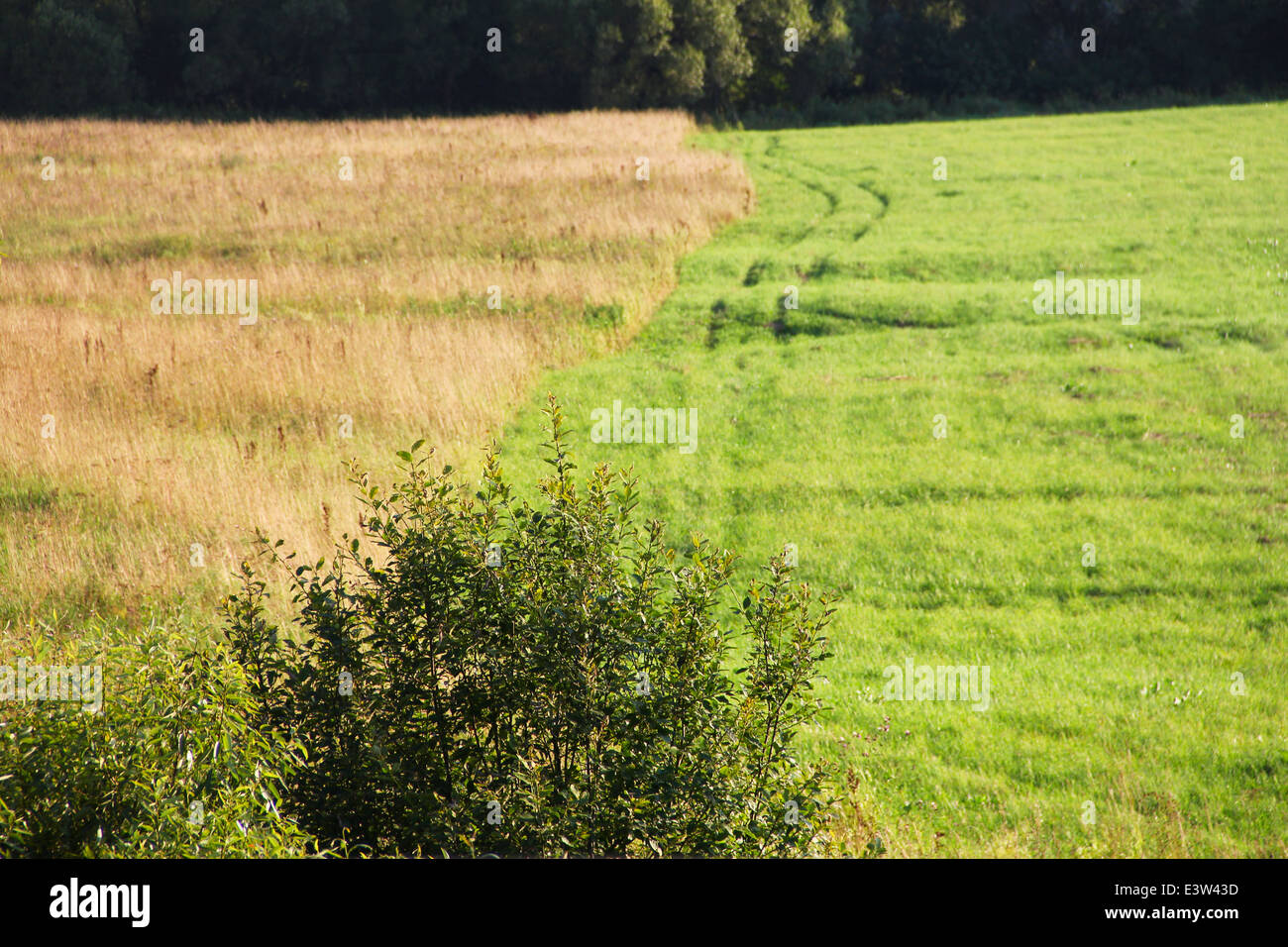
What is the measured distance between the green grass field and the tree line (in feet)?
104

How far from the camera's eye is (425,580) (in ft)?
16.9

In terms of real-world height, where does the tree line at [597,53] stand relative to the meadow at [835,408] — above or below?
above

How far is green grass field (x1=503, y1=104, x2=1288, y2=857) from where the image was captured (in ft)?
23.2

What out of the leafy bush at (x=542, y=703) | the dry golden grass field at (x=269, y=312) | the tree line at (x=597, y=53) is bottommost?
the leafy bush at (x=542, y=703)

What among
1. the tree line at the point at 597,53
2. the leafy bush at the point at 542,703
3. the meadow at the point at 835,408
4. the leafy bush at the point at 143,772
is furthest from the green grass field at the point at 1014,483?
the tree line at the point at 597,53

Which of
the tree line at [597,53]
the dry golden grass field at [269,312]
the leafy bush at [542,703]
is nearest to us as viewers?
the leafy bush at [542,703]

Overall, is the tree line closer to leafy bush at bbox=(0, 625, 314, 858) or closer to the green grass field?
the green grass field

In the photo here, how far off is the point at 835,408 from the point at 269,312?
34.3ft

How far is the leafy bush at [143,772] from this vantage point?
3.72 m

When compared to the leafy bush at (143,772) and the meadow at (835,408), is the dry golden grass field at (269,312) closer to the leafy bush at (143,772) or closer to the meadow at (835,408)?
the meadow at (835,408)

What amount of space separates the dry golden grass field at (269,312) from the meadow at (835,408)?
0.26 ft

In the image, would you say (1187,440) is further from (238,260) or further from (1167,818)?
(238,260)

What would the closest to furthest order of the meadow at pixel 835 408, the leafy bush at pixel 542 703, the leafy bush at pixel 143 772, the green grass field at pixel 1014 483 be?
1. the leafy bush at pixel 143 772
2. the leafy bush at pixel 542 703
3. the green grass field at pixel 1014 483
4. the meadow at pixel 835 408
